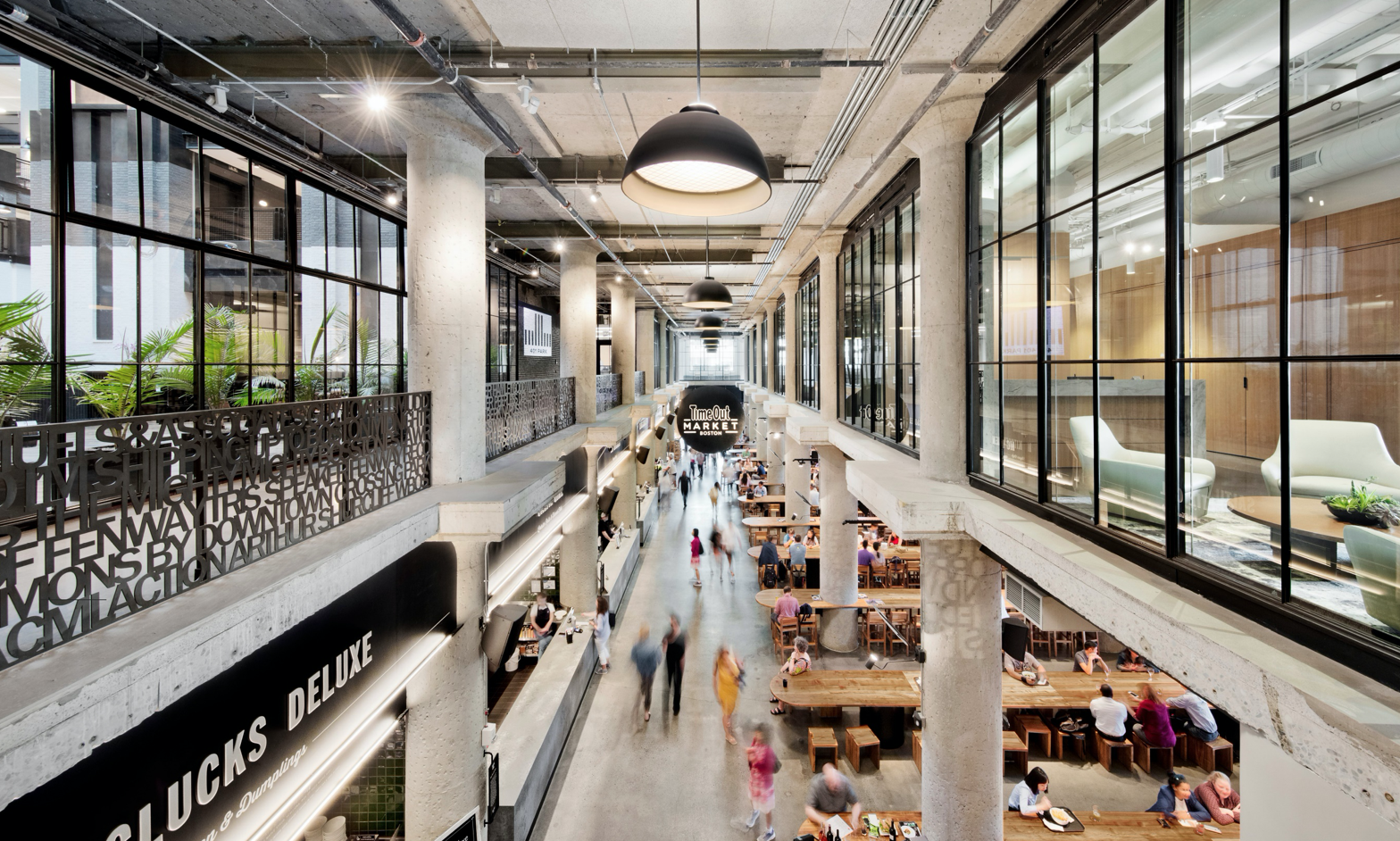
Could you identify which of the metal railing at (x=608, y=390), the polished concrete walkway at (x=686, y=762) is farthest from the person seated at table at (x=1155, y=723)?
the metal railing at (x=608, y=390)

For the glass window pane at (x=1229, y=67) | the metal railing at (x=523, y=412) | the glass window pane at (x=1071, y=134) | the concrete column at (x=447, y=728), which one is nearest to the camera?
the glass window pane at (x=1229, y=67)

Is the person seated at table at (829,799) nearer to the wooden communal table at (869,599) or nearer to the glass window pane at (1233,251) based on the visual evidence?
the wooden communal table at (869,599)

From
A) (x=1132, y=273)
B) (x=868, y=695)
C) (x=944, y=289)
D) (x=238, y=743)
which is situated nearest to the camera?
(x=238, y=743)

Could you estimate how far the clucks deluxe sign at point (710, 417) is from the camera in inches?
324

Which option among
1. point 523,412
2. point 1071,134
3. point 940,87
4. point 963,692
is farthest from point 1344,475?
point 523,412

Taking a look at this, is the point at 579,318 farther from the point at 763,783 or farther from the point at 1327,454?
the point at 1327,454

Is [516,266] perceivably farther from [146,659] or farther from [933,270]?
[146,659]

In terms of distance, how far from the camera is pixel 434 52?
14.8ft

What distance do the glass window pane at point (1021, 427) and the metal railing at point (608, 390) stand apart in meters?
11.4

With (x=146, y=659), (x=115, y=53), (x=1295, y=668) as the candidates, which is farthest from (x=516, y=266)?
(x=1295, y=668)

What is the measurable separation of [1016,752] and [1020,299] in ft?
22.9

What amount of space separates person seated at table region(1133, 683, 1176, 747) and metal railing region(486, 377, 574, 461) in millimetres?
10113

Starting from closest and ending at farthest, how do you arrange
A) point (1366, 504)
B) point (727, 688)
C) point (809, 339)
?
point (1366, 504), point (727, 688), point (809, 339)

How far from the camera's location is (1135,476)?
4102 millimetres
